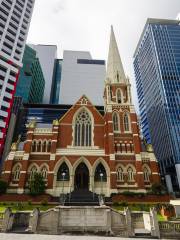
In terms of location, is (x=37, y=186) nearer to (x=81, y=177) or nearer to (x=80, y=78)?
(x=81, y=177)

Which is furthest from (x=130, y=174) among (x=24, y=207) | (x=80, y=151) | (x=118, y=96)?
(x=24, y=207)

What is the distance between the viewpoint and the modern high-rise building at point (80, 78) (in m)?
→ 95.1

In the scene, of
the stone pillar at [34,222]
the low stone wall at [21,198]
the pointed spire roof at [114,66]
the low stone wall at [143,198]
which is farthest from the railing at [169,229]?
the pointed spire roof at [114,66]

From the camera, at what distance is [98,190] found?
32.5 meters

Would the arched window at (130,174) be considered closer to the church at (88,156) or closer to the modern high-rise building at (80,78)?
the church at (88,156)

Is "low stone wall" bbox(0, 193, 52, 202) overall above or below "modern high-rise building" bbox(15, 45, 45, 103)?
below

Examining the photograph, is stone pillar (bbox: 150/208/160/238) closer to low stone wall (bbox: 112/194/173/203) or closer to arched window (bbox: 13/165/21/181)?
low stone wall (bbox: 112/194/173/203)

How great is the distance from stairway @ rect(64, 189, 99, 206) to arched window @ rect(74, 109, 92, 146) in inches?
384

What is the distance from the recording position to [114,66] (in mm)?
45344

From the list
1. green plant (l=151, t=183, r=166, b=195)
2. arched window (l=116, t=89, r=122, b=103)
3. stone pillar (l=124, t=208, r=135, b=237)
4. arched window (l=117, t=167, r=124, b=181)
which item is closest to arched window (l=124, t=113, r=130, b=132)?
arched window (l=116, t=89, r=122, b=103)

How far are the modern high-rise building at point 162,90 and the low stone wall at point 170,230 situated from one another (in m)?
43.4

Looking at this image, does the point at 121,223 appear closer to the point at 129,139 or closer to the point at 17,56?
the point at 129,139

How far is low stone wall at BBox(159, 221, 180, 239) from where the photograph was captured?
502 inches

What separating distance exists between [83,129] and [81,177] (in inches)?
372
